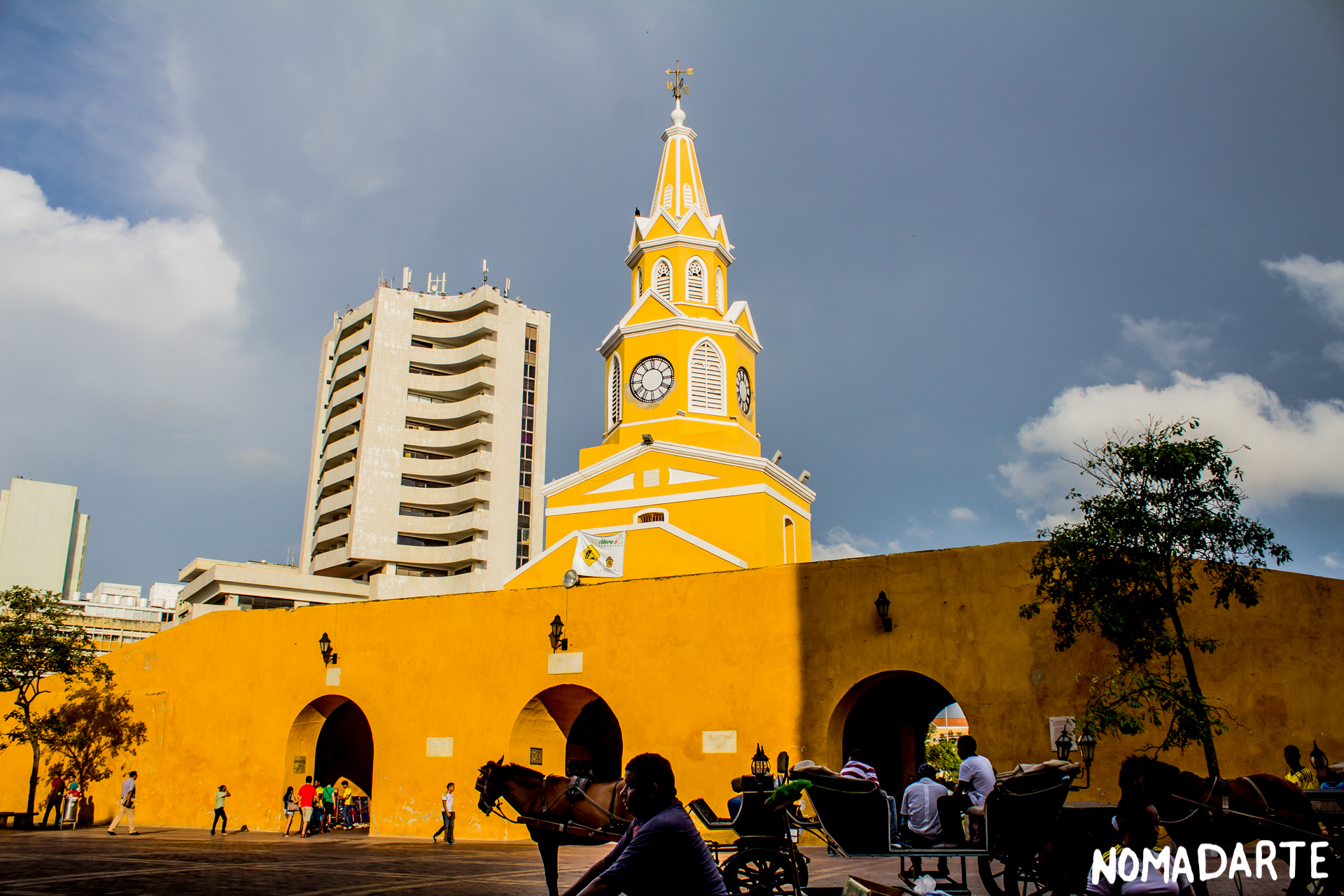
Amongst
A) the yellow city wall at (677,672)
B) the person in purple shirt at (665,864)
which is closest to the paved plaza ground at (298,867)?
the yellow city wall at (677,672)

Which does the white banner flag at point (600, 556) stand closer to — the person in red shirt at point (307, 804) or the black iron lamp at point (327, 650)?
the black iron lamp at point (327, 650)

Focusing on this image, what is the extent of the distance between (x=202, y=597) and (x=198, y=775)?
45.2 metres

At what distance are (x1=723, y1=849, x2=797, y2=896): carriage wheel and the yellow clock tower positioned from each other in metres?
14.8

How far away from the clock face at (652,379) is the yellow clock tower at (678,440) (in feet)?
0.11

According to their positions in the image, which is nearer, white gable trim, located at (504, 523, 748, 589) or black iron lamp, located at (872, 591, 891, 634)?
black iron lamp, located at (872, 591, 891, 634)

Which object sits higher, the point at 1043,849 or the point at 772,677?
the point at 772,677

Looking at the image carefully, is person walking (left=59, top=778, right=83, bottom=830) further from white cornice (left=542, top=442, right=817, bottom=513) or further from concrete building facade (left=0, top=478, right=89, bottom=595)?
concrete building facade (left=0, top=478, right=89, bottom=595)

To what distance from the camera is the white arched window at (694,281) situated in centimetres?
2966

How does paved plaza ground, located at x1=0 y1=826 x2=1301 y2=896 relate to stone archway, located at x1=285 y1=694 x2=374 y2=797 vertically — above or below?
below

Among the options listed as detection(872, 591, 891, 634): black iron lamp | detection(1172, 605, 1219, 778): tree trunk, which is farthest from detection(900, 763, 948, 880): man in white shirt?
detection(872, 591, 891, 634): black iron lamp

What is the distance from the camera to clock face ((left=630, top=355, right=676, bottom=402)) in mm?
28188

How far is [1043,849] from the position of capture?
7.15 m

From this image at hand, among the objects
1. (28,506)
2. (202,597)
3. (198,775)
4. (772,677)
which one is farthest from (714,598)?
(28,506)

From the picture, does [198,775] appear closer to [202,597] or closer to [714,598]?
[714,598]
